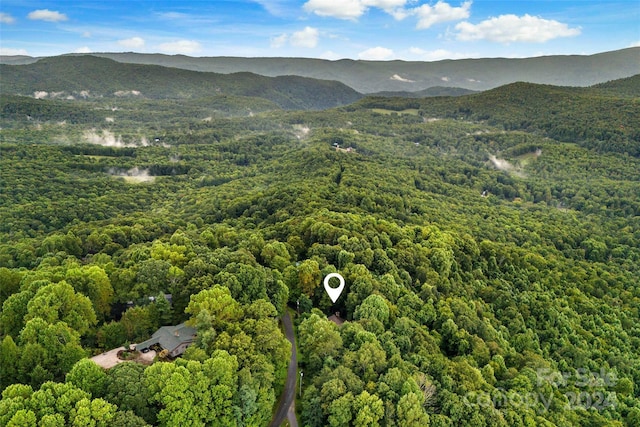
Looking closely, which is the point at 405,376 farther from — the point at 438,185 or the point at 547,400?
the point at 438,185

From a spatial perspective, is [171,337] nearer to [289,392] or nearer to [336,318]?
[289,392]

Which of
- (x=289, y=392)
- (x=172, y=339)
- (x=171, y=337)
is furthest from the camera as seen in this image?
(x=289, y=392)

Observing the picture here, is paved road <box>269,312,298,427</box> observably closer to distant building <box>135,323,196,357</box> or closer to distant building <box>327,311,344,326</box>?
distant building <box>327,311,344,326</box>

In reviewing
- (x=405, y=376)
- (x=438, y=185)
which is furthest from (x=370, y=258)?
(x=438, y=185)

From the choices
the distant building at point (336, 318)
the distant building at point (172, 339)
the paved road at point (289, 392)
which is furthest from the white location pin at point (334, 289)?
the distant building at point (172, 339)

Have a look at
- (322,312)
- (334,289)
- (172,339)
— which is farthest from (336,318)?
(172,339)

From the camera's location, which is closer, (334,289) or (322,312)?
(322,312)

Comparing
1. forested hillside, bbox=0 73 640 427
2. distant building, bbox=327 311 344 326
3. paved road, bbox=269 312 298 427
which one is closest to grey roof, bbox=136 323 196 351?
forested hillside, bbox=0 73 640 427

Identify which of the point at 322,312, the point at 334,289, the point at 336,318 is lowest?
the point at 336,318
